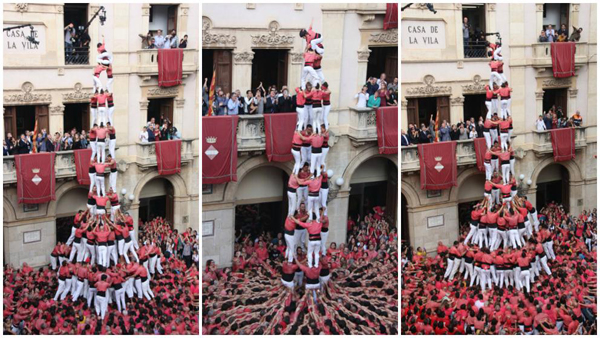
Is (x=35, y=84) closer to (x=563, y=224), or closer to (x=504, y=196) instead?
(x=504, y=196)

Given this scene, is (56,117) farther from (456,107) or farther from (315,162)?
(456,107)

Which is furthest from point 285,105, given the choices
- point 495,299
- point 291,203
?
point 495,299

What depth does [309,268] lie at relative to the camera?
16.7 metres

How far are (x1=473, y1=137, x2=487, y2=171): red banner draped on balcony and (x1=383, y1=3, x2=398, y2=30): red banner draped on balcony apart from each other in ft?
8.09

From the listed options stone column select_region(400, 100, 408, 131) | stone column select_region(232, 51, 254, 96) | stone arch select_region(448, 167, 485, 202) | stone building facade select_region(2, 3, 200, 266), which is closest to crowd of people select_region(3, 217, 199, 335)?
stone building facade select_region(2, 3, 200, 266)

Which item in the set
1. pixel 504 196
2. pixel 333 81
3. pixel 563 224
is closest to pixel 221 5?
pixel 333 81

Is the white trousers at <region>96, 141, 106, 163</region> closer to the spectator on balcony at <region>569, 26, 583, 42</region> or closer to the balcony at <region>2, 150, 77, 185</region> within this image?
the balcony at <region>2, 150, 77, 185</region>

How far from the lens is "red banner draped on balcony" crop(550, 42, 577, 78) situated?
18391 millimetres

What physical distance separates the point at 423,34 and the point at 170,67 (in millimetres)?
4293

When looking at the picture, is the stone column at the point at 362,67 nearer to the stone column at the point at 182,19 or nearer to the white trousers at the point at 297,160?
the white trousers at the point at 297,160

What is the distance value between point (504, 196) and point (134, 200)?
6357 mm

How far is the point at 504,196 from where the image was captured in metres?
17.6

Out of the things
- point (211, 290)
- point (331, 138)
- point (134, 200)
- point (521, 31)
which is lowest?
point (211, 290)

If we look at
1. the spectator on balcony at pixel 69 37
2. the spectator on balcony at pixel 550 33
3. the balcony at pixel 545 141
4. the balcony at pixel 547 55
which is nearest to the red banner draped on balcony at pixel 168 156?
the spectator on balcony at pixel 69 37
